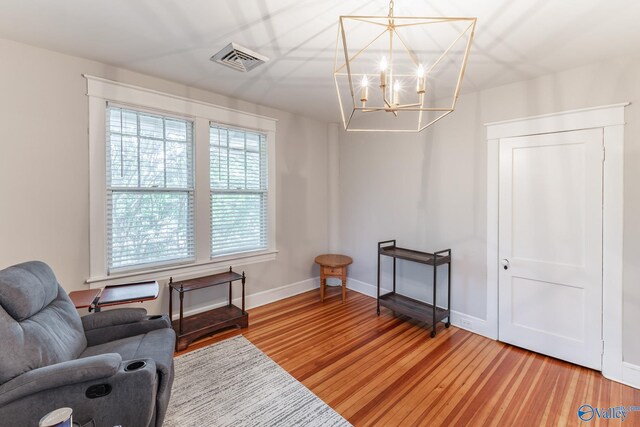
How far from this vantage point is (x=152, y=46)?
2.29 meters

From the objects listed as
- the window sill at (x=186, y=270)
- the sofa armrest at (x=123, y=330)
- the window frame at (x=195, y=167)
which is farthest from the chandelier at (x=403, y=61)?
the window sill at (x=186, y=270)

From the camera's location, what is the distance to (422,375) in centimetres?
237

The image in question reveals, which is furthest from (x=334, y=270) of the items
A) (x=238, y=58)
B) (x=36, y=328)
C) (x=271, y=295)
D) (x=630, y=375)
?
(x=36, y=328)

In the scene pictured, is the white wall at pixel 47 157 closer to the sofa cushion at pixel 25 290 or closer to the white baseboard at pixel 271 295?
the white baseboard at pixel 271 295

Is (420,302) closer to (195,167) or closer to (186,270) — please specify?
(186,270)

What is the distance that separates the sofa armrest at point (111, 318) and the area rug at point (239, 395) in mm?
636

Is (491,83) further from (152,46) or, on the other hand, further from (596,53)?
(152,46)

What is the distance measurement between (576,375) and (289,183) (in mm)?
3580

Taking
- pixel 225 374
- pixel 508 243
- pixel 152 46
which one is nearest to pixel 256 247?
pixel 225 374

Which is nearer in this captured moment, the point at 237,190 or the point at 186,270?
the point at 186,270

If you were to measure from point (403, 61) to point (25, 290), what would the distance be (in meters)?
3.12

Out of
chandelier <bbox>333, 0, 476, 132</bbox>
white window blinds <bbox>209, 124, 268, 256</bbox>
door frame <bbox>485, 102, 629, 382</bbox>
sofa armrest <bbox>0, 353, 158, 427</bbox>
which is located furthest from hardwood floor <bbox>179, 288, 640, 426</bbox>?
chandelier <bbox>333, 0, 476, 132</bbox>

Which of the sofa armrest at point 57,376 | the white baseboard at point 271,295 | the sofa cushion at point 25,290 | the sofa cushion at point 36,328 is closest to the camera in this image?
the sofa armrest at point 57,376

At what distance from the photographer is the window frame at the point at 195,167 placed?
2602 mm
